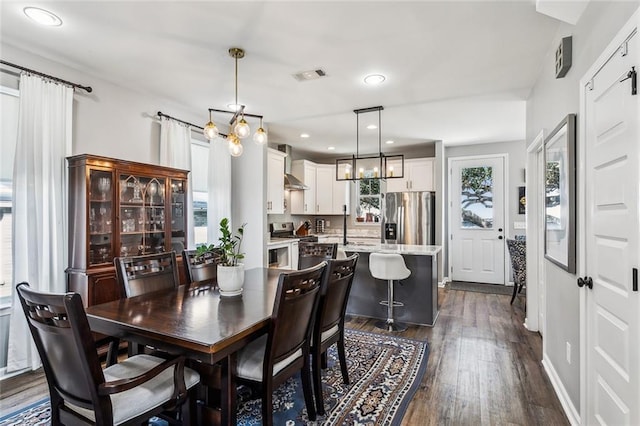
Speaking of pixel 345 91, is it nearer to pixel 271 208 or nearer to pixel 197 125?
pixel 197 125

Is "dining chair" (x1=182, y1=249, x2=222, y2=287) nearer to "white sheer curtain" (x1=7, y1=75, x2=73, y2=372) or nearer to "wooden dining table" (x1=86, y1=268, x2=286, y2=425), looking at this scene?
"wooden dining table" (x1=86, y1=268, x2=286, y2=425)

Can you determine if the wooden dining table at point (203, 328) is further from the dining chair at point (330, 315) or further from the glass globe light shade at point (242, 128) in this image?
the glass globe light shade at point (242, 128)

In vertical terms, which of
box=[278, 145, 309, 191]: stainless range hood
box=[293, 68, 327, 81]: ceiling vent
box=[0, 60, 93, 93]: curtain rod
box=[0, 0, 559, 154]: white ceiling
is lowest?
box=[278, 145, 309, 191]: stainless range hood

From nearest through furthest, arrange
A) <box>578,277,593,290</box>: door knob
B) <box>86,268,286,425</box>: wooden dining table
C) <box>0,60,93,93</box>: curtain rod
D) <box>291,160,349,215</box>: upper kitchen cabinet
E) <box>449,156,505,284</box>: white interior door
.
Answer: <box>86,268,286,425</box>: wooden dining table, <box>578,277,593,290</box>: door knob, <box>0,60,93,93</box>: curtain rod, <box>449,156,505,284</box>: white interior door, <box>291,160,349,215</box>: upper kitchen cabinet

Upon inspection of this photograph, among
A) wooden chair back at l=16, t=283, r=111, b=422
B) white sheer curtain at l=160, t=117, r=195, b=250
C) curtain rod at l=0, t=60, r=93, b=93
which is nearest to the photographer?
wooden chair back at l=16, t=283, r=111, b=422

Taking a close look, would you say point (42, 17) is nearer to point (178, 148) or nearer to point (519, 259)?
point (178, 148)

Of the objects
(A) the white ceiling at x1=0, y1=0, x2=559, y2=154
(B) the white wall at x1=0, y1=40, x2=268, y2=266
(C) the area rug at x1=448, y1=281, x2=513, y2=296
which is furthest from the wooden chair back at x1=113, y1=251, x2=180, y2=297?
(C) the area rug at x1=448, y1=281, x2=513, y2=296

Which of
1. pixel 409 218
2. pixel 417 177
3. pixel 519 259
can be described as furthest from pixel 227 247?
pixel 417 177

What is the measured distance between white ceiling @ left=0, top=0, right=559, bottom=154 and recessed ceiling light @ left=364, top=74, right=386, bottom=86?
8 centimetres

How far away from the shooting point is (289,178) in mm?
5969

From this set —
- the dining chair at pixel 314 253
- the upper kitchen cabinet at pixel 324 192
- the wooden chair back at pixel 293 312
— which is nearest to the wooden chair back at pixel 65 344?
the wooden chair back at pixel 293 312

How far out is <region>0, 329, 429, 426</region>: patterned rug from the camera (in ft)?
6.79

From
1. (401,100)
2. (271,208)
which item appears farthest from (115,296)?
(401,100)

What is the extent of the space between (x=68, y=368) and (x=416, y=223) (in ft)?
17.6
